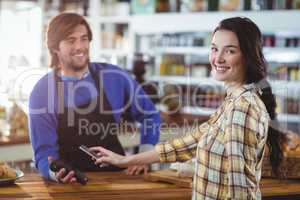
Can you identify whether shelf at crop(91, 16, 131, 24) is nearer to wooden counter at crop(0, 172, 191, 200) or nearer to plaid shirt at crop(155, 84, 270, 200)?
wooden counter at crop(0, 172, 191, 200)

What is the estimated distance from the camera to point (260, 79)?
218 centimetres

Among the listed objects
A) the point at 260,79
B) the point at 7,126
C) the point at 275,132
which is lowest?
the point at 7,126

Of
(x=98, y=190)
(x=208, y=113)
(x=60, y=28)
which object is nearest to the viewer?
(x=98, y=190)

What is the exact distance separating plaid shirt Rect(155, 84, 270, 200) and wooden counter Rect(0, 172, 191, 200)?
278 mm

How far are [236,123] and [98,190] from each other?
71cm

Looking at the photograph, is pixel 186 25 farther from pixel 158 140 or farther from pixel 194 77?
pixel 158 140

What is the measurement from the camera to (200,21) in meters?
6.20

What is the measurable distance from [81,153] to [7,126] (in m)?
1.56

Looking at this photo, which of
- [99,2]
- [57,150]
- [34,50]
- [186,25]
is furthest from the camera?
[34,50]

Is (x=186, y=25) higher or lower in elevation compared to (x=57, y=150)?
higher

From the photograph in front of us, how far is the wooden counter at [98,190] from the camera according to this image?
92.4 inches

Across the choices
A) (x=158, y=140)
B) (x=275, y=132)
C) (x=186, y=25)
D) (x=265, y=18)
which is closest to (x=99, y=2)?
(x=186, y=25)

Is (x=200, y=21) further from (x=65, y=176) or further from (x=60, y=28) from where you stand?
(x=65, y=176)

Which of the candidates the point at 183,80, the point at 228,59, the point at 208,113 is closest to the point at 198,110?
the point at 208,113
